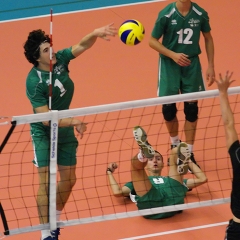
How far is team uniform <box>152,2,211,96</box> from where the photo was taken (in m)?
7.70

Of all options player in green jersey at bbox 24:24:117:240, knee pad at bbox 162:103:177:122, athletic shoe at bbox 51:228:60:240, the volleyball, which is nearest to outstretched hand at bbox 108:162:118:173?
player in green jersey at bbox 24:24:117:240

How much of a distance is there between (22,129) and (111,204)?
2.26 m

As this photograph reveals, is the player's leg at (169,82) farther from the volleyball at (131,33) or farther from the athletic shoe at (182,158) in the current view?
the athletic shoe at (182,158)

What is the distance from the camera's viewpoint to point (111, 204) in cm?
738

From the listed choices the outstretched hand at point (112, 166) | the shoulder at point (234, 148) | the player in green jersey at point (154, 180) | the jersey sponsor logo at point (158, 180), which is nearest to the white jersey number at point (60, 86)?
the player in green jersey at point (154, 180)

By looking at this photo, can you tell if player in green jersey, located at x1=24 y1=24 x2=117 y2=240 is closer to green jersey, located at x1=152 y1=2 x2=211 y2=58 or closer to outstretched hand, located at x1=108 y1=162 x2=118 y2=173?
outstretched hand, located at x1=108 y1=162 x2=118 y2=173

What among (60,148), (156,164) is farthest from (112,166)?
(60,148)

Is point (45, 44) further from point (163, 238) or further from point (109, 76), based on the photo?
point (109, 76)

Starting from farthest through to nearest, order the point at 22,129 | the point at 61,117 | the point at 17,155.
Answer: the point at 22,129, the point at 17,155, the point at 61,117

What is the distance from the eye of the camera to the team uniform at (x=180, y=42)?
7.70m

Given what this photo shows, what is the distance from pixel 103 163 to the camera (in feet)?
26.8

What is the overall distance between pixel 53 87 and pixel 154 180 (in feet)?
5.44

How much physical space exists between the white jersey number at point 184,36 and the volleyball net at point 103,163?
94 cm

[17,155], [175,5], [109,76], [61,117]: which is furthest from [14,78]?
[61,117]
